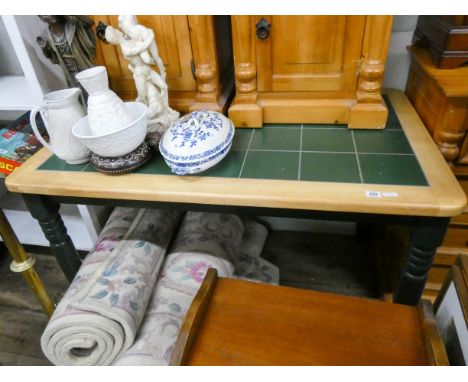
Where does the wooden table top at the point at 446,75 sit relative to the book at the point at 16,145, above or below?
above

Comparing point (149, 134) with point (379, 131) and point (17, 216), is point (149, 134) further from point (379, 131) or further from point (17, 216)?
point (17, 216)

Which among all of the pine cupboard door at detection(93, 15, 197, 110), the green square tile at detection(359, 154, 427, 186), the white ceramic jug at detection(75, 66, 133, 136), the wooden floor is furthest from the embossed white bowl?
the wooden floor

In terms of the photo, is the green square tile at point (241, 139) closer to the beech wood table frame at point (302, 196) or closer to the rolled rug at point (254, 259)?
the beech wood table frame at point (302, 196)

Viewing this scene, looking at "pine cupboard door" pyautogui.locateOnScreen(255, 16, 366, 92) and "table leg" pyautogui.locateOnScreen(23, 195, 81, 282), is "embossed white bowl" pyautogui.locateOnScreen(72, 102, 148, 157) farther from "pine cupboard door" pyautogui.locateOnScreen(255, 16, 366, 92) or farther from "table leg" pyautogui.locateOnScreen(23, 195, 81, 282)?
"pine cupboard door" pyautogui.locateOnScreen(255, 16, 366, 92)

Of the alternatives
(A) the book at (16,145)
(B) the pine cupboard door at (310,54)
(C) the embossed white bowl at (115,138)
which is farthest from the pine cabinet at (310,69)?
(A) the book at (16,145)

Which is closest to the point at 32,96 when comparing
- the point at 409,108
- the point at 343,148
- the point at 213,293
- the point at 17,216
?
the point at 17,216

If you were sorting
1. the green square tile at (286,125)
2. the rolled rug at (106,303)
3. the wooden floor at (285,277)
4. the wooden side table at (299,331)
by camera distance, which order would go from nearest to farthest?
1. the wooden side table at (299,331)
2. the rolled rug at (106,303)
3. the green square tile at (286,125)
4. the wooden floor at (285,277)

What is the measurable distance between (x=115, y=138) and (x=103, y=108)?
3.0 inches

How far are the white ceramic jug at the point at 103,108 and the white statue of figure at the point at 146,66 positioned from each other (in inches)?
4.0

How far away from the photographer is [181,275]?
1126 millimetres

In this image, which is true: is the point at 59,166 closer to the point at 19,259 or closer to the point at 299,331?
the point at 19,259

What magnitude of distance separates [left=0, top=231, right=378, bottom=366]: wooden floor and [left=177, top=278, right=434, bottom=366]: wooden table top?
2.24 feet

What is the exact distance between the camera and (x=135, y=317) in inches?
38.6

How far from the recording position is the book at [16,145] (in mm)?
1110
